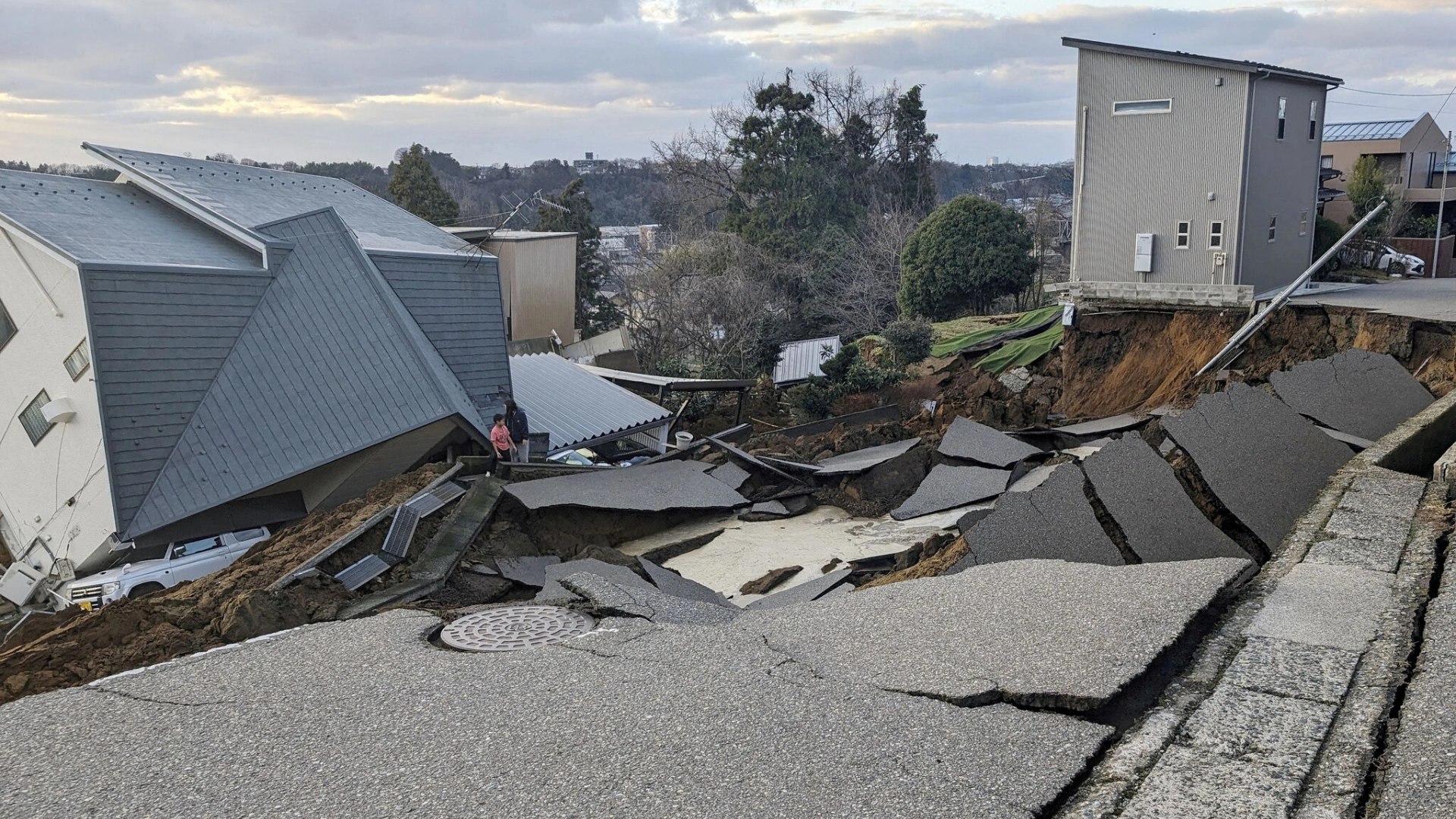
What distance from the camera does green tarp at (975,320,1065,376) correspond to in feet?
81.6

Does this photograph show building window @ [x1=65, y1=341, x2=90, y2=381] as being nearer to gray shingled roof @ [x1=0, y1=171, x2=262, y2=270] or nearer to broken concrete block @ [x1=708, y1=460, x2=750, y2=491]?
gray shingled roof @ [x1=0, y1=171, x2=262, y2=270]

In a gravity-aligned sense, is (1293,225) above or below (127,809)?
above

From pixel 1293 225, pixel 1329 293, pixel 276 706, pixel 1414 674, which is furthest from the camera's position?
pixel 1293 225

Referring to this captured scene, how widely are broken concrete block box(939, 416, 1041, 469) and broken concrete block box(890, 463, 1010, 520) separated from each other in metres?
0.26

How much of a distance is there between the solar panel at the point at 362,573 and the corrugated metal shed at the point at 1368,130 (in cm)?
4898

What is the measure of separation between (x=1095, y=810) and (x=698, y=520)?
34.0 ft

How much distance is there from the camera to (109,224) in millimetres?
15750

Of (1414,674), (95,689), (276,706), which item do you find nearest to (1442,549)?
(1414,674)

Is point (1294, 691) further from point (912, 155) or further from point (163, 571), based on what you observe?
point (912, 155)

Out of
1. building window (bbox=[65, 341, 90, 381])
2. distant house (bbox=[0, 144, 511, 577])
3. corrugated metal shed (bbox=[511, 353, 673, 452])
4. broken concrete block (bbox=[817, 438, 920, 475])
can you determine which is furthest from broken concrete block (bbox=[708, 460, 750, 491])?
building window (bbox=[65, 341, 90, 381])

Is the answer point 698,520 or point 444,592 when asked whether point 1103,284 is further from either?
point 444,592

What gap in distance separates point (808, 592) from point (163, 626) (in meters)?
5.25

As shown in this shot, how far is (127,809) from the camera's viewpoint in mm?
4078

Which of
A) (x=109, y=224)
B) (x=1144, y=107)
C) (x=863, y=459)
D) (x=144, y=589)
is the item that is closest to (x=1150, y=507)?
(x=863, y=459)
